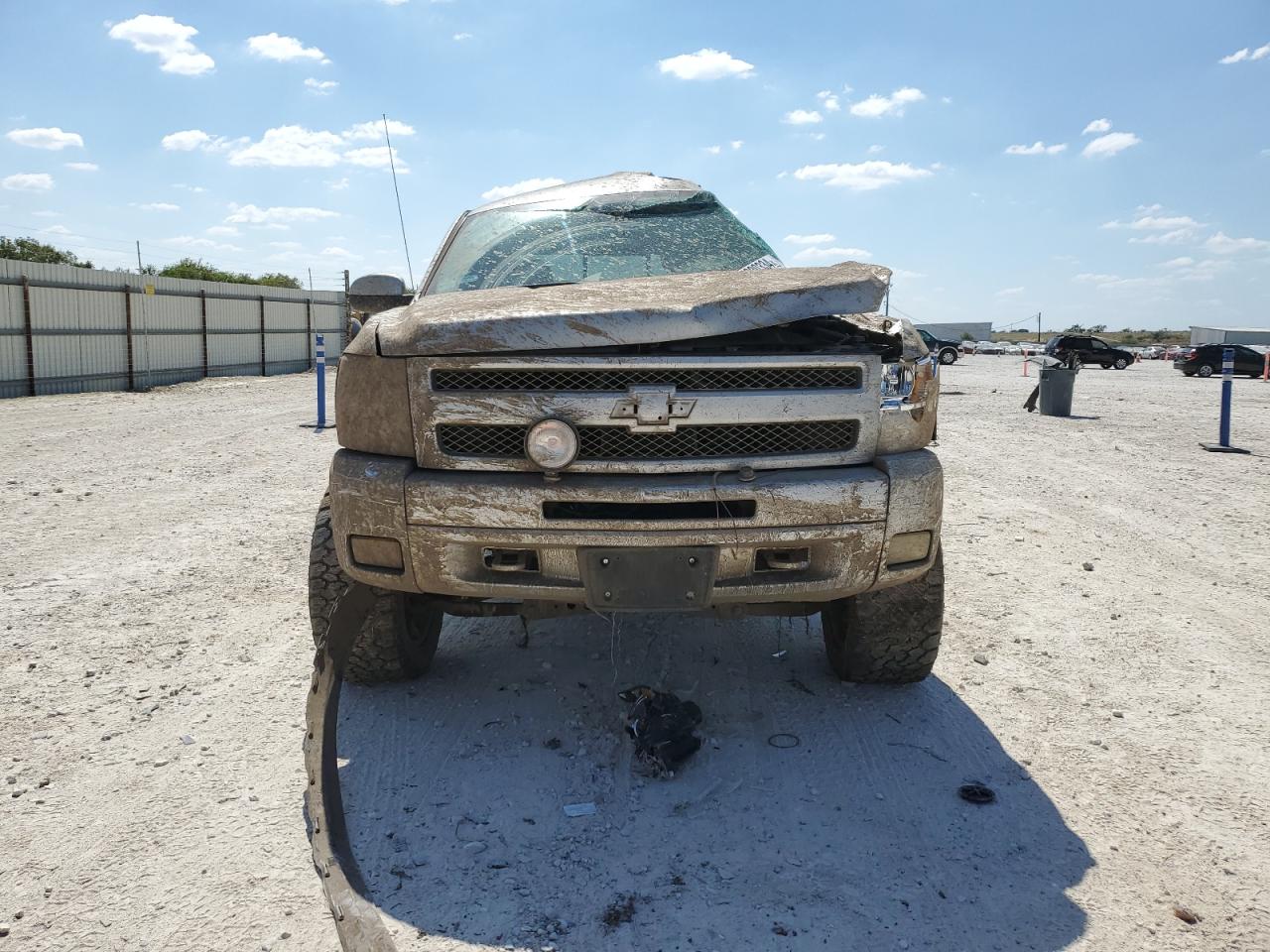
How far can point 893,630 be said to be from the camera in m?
3.35

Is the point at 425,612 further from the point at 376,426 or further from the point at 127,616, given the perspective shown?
the point at 127,616

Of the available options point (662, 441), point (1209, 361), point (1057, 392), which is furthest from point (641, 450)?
point (1209, 361)

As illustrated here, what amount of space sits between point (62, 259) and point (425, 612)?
42401 mm

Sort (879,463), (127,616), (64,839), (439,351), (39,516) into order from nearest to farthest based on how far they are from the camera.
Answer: (64,839), (439,351), (879,463), (127,616), (39,516)

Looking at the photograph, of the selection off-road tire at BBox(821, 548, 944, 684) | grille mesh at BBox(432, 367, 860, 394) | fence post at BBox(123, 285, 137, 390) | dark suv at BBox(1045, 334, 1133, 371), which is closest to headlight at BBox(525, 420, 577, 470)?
grille mesh at BBox(432, 367, 860, 394)

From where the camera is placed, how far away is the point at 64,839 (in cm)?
244

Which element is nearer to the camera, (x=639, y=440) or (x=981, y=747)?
(x=639, y=440)

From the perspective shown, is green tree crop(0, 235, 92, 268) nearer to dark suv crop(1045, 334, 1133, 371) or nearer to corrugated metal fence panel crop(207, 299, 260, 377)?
corrugated metal fence panel crop(207, 299, 260, 377)

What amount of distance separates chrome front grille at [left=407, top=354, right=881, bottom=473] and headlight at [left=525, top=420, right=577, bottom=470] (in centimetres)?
4

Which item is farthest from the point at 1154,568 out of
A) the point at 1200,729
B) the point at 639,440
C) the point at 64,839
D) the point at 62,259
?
the point at 62,259

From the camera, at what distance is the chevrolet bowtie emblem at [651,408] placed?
2.59 metres

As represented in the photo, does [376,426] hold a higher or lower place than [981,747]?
higher

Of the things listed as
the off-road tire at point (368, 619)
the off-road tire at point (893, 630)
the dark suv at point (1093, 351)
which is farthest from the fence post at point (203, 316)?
the dark suv at point (1093, 351)

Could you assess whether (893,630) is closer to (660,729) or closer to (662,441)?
(660,729)
